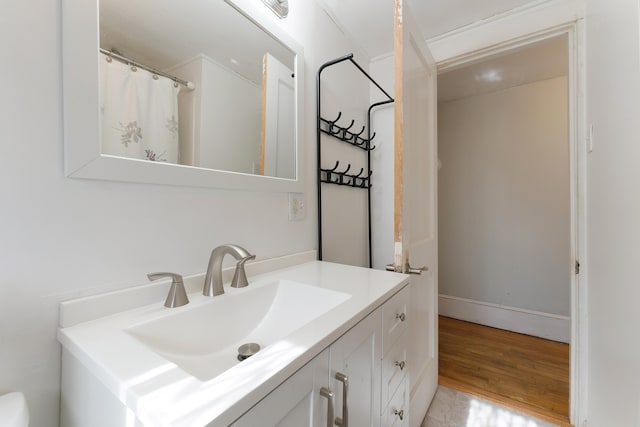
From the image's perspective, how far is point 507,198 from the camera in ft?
8.16

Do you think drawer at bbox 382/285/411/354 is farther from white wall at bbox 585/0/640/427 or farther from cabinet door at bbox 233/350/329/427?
white wall at bbox 585/0/640/427

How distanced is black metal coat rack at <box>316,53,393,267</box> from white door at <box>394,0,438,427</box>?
0.29 meters

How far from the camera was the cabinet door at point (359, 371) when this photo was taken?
589 mm

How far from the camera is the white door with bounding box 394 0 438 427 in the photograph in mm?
1092

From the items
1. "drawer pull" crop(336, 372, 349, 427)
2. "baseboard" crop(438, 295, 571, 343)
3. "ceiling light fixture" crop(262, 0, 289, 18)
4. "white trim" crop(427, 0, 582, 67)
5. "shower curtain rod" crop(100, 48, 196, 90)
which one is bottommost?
"baseboard" crop(438, 295, 571, 343)

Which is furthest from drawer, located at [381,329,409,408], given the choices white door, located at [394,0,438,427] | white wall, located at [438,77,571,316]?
white wall, located at [438,77,571,316]

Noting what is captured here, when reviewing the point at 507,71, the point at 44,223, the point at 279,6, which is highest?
the point at 507,71

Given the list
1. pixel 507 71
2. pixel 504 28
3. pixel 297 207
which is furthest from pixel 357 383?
pixel 507 71

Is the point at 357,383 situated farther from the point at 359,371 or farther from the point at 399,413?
the point at 399,413

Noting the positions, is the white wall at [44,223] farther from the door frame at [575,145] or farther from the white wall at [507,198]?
the white wall at [507,198]

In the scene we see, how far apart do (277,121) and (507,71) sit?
6.97 ft

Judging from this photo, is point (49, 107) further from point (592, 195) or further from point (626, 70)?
point (592, 195)

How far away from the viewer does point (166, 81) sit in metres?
0.77

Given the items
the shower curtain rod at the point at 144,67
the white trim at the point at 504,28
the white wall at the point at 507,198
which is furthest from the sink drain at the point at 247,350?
the white wall at the point at 507,198
